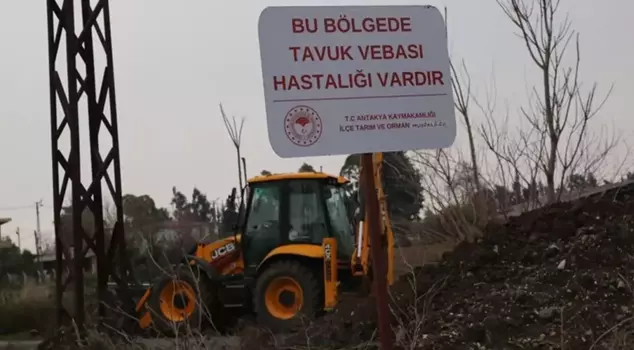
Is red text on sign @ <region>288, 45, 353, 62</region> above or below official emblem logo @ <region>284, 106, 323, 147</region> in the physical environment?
above

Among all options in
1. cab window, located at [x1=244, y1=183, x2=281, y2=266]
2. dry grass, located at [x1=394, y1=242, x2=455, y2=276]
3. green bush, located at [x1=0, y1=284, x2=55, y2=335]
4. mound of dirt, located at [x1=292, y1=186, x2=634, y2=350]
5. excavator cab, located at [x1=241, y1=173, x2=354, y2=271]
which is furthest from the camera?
green bush, located at [x1=0, y1=284, x2=55, y2=335]


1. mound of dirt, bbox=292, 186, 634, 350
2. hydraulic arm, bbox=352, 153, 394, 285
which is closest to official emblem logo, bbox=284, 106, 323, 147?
mound of dirt, bbox=292, 186, 634, 350

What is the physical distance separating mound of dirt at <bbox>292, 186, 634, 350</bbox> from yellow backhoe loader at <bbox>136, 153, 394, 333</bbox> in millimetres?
1960

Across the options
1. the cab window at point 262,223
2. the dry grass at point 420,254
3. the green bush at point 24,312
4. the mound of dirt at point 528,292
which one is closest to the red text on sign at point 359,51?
the mound of dirt at point 528,292

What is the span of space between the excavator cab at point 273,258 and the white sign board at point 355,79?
6981mm

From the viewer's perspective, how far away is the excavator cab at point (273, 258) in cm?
1123

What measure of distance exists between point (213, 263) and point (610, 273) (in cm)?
634

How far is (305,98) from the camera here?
3877mm

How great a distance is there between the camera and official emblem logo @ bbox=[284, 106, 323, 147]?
385cm

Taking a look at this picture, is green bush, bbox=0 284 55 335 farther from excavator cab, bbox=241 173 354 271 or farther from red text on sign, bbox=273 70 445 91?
red text on sign, bbox=273 70 445 91

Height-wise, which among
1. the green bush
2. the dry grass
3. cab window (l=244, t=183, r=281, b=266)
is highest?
cab window (l=244, t=183, r=281, b=266)

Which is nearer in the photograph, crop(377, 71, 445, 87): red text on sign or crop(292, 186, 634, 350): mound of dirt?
crop(377, 71, 445, 87): red text on sign

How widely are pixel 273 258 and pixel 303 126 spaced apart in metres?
7.78

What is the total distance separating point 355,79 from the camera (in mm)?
3984
